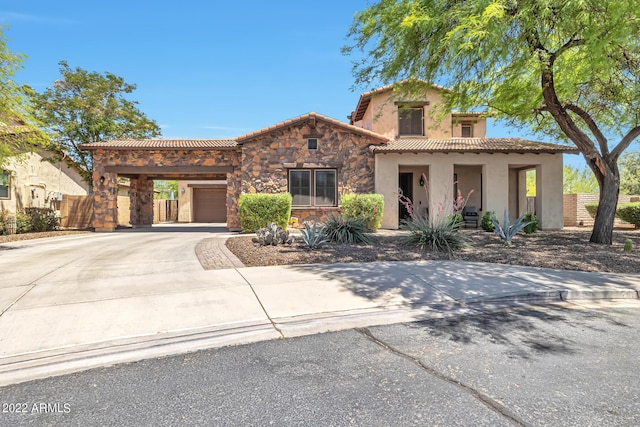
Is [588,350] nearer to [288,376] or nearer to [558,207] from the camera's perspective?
[288,376]

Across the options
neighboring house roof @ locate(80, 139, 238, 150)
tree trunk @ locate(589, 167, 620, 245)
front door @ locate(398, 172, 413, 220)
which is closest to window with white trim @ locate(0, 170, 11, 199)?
neighboring house roof @ locate(80, 139, 238, 150)

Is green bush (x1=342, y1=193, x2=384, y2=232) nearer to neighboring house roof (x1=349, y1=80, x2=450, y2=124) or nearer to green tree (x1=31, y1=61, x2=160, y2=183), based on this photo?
neighboring house roof (x1=349, y1=80, x2=450, y2=124)

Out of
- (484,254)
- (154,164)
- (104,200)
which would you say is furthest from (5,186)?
(484,254)

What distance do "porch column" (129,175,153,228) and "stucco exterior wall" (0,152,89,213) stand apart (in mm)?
3867

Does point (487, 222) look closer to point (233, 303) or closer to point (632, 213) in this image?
point (632, 213)

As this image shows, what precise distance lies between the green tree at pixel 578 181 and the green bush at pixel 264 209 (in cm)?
3432

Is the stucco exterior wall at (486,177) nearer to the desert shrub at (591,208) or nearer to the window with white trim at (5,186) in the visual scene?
the desert shrub at (591,208)

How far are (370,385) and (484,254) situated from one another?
6.76 meters

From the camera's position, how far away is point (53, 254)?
927cm

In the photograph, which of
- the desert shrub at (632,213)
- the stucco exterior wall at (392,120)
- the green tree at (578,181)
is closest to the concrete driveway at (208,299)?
the stucco exterior wall at (392,120)

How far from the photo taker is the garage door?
29.9m

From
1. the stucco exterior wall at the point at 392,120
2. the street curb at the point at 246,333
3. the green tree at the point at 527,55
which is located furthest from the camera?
the stucco exterior wall at the point at 392,120

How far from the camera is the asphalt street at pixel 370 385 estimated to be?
250 cm

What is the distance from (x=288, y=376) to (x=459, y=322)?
8.05 feet
